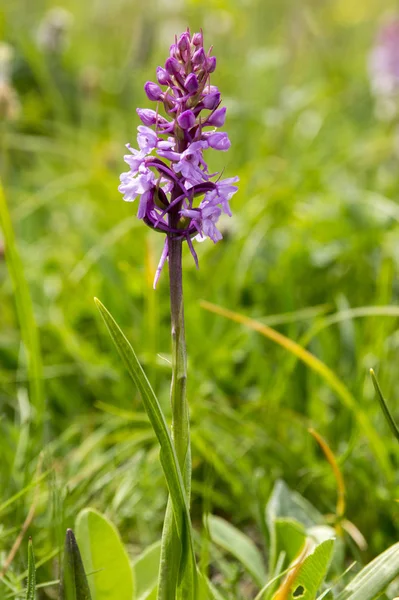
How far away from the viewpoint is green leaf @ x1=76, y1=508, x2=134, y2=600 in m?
1.18

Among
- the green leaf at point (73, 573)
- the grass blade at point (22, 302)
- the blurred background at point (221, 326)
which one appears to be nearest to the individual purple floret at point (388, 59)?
the blurred background at point (221, 326)

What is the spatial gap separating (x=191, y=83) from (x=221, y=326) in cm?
154

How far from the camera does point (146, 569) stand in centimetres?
128

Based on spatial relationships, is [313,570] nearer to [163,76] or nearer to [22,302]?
[163,76]

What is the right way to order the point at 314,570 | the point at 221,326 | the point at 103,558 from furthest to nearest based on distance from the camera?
the point at 221,326 → the point at 103,558 → the point at 314,570

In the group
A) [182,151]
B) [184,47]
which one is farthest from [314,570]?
[184,47]

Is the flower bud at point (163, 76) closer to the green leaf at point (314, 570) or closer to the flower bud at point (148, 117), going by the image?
the flower bud at point (148, 117)

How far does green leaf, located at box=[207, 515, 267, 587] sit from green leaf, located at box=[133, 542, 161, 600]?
0.17 m

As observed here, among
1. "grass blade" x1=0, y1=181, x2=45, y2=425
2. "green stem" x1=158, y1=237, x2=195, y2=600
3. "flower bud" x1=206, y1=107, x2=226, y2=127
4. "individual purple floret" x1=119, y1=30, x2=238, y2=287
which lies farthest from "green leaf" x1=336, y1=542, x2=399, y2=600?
"grass blade" x1=0, y1=181, x2=45, y2=425

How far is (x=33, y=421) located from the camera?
1826 mm

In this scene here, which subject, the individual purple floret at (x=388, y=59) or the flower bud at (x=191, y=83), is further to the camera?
the individual purple floret at (x=388, y=59)

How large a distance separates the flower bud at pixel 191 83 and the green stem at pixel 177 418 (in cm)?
19

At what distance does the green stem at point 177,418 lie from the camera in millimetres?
920

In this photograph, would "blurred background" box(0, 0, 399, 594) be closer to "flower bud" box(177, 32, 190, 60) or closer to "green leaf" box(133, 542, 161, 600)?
"green leaf" box(133, 542, 161, 600)
